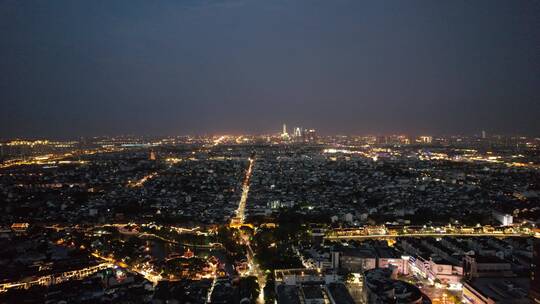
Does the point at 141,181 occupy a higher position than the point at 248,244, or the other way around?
the point at 141,181

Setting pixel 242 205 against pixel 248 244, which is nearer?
pixel 248 244

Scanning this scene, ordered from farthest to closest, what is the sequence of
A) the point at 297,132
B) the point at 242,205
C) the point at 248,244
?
the point at 297,132 → the point at 242,205 → the point at 248,244

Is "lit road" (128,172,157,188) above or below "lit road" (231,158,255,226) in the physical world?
above

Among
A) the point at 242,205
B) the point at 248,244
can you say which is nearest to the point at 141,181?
the point at 242,205

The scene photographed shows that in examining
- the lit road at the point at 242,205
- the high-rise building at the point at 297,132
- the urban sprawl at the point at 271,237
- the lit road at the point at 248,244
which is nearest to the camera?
the urban sprawl at the point at 271,237

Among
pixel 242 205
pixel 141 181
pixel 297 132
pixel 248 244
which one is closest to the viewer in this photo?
pixel 248 244

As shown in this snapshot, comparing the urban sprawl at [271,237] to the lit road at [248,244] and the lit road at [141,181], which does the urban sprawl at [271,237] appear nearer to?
the lit road at [248,244]

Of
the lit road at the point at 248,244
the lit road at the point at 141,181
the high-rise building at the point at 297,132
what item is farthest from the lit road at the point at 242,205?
the high-rise building at the point at 297,132

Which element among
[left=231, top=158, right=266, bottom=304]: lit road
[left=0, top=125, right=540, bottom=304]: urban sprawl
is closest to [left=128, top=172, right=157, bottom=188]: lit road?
[left=0, top=125, right=540, bottom=304]: urban sprawl

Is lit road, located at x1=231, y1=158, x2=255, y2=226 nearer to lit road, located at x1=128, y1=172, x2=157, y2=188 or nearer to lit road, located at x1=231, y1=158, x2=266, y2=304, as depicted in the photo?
lit road, located at x1=231, y1=158, x2=266, y2=304

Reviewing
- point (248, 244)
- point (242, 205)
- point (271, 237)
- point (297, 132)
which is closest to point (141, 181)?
point (242, 205)

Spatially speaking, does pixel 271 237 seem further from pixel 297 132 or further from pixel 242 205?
pixel 297 132

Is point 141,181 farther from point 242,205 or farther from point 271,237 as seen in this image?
point 271,237
